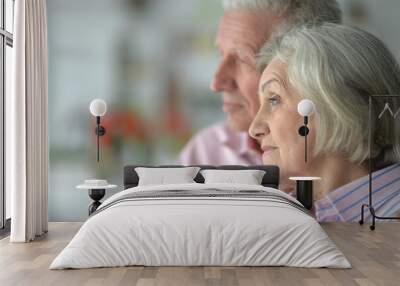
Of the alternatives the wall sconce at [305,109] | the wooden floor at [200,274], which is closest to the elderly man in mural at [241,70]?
the wall sconce at [305,109]

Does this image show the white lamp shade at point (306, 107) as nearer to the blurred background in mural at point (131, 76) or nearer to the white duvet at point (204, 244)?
the blurred background in mural at point (131, 76)

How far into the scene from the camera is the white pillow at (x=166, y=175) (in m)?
7.31

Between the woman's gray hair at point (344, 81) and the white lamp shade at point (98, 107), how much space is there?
2.02 meters

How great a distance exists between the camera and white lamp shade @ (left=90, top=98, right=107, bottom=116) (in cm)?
755

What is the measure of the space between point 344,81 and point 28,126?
3.78 m

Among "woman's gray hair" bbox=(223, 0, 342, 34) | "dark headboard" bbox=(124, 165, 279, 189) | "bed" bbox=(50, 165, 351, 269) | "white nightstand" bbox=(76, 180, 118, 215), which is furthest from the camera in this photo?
"woman's gray hair" bbox=(223, 0, 342, 34)

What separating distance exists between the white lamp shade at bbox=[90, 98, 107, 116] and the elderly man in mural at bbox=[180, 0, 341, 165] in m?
1.14

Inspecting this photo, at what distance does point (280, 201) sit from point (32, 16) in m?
3.34

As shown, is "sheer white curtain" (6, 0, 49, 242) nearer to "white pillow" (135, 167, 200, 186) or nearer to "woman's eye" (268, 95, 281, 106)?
"white pillow" (135, 167, 200, 186)

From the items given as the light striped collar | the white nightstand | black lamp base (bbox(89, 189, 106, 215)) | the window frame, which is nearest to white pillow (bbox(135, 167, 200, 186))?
the white nightstand

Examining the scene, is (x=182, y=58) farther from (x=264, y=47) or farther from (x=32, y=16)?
(x=32, y=16)

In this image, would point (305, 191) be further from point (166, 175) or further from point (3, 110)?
point (3, 110)

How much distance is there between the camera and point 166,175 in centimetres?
736

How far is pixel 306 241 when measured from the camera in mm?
4898
